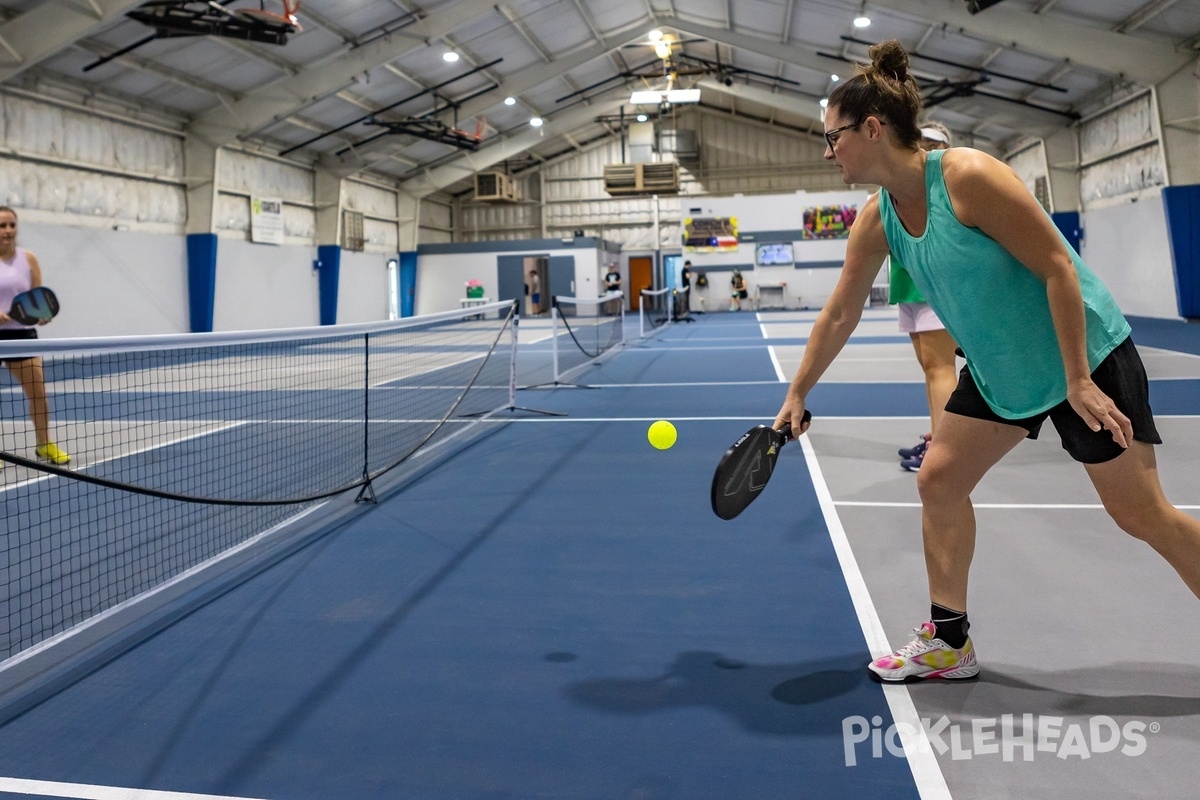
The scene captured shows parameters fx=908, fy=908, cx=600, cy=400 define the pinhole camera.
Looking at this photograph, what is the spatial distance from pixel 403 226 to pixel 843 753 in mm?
33501

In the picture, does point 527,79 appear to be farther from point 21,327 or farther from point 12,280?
point 21,327

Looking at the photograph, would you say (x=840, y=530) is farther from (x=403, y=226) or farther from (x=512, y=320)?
(x=403, y=226)

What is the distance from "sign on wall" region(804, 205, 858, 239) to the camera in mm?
32062

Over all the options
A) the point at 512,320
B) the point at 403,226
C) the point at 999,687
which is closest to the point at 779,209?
the point at 403,226

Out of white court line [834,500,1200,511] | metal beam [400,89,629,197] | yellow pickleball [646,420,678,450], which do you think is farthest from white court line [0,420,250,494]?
metal beam [400,89,629,197]

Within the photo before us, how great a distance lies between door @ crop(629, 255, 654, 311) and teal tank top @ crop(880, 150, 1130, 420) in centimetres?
3702

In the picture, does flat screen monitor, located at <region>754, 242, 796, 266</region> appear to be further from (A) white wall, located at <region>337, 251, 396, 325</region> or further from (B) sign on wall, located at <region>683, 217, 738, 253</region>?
(A) white wall, located at <region>337, 251, 396, 325</region>

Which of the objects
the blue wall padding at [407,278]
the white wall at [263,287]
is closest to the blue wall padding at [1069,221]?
the white wall at [263,287]

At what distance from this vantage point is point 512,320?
8500 millimetres

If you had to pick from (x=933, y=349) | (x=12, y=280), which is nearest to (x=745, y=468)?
(x=933, y=349)

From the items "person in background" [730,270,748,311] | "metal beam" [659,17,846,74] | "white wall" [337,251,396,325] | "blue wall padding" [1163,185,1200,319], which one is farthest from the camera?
"person in background" [730,270,748,311]

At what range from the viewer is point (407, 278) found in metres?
33.8

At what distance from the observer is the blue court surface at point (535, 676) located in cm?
212

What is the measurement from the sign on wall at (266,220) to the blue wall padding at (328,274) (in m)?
2.13
